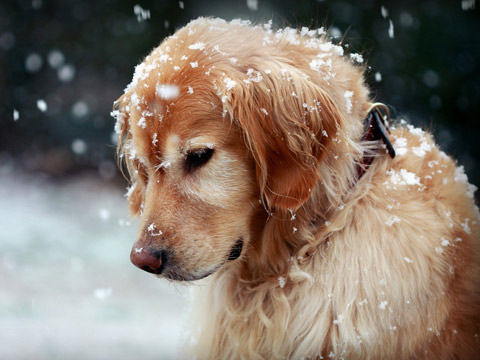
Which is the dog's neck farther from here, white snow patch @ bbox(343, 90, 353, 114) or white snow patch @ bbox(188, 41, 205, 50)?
white snow patch @ bbox(188, 41, 205, 50)

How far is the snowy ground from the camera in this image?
11.8ft

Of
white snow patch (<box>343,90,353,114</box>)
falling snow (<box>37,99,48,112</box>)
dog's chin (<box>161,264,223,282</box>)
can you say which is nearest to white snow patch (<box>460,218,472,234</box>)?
white snow patch (<box>343,90,353,114</box>)

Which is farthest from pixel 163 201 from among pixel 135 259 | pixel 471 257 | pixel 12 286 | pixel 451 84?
pixel 451 84

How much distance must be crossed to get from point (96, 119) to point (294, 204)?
5.26 metres

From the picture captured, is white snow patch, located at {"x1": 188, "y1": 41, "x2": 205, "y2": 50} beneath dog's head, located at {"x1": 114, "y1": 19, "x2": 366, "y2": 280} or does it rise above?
above

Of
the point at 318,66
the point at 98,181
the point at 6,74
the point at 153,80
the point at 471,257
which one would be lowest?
the point at 98,181

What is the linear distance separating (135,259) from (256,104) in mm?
650

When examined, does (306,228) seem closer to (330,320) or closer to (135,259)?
(330,320)

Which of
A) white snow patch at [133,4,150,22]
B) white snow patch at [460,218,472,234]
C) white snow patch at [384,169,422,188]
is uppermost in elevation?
white snow patch at [384,169,422,188]

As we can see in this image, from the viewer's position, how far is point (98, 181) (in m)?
6.69

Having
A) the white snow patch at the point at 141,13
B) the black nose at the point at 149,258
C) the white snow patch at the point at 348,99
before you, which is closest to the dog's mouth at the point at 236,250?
the black nose at the point at 149,258

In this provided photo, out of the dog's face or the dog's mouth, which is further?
the dog's mouth

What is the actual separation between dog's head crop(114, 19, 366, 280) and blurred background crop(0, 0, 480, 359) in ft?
1.62

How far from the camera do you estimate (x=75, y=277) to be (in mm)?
4844
